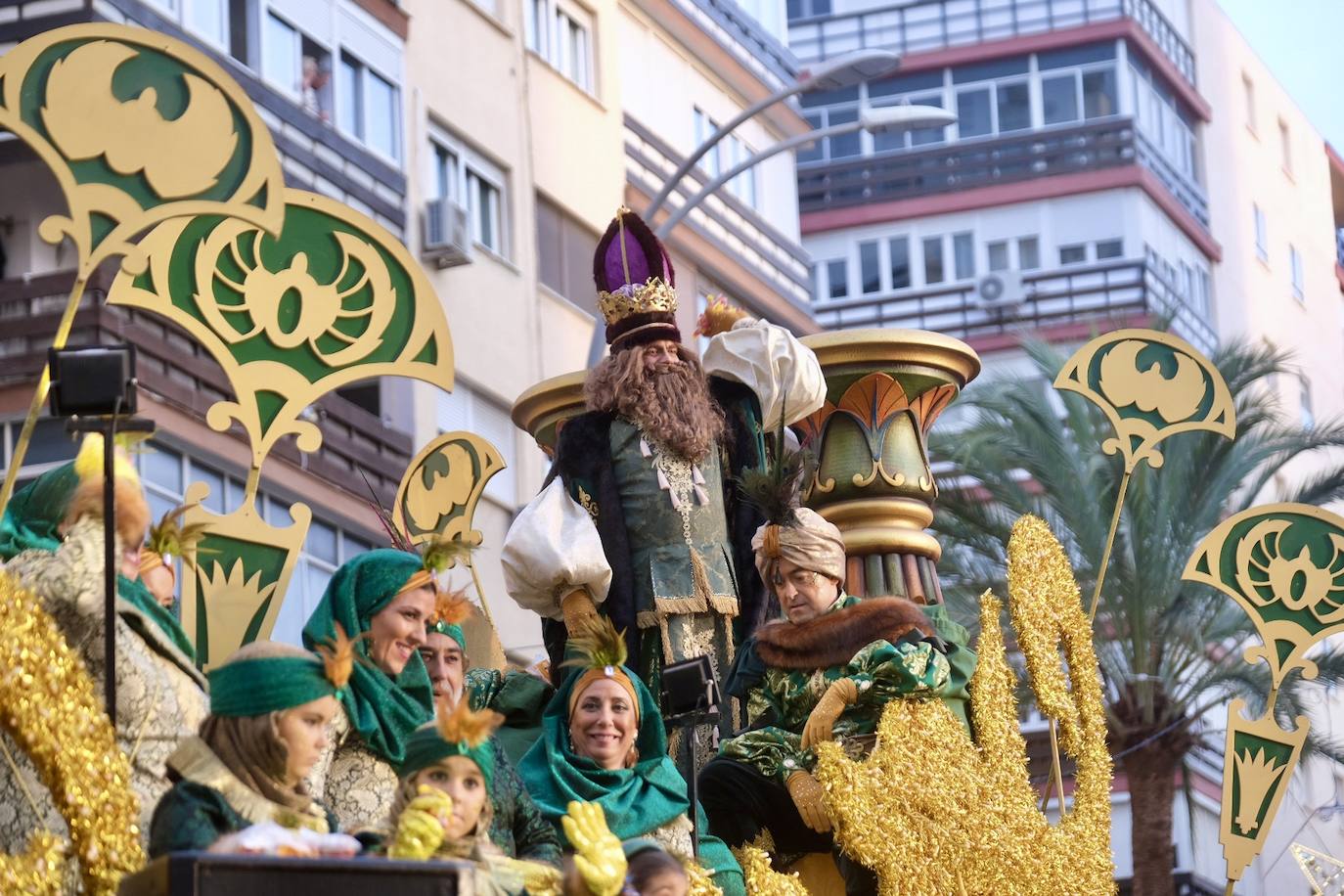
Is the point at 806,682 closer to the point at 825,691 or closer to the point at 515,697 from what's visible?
the point at 825,691

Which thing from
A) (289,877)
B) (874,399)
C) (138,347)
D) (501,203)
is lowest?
(289,877)

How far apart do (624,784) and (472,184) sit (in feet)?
63.5

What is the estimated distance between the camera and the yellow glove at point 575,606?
352 inches

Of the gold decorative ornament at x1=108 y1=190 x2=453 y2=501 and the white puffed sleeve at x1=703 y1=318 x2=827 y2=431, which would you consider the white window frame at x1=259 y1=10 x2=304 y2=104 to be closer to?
the white puffed sleeve at x1=703 y1=318 x2=827 y2=431

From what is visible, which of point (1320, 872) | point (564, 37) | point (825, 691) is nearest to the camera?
point (825, 691)

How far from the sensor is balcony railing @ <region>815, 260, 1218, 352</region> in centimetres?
3853

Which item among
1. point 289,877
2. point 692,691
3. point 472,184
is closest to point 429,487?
point 692,691

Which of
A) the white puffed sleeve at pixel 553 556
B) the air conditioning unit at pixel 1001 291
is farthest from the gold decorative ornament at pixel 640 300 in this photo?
the air conditioning unit at pixel 1001 291

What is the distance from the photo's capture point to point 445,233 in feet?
81.4

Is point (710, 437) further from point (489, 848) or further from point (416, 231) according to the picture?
point (416, 231)

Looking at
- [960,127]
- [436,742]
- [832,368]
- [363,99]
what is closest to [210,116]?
[436,742]

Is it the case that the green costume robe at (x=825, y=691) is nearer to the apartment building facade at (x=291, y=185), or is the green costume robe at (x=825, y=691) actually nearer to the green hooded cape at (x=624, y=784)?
the green hooded cape at (x=624, y=784)

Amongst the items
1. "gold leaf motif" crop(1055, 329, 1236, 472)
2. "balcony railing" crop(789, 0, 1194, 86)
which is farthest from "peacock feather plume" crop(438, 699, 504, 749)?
"balcony railing" crop(789, 0, 1194, 86)

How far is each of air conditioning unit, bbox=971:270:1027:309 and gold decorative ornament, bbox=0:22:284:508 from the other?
3180 cm
